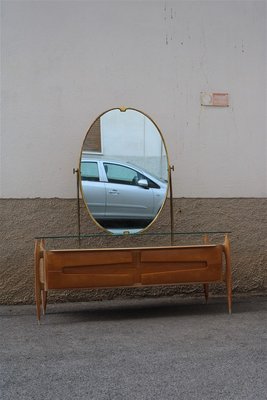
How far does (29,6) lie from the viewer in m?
4.93

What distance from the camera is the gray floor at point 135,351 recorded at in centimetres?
298

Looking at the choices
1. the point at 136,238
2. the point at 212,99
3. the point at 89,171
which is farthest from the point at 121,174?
the point at 212,99

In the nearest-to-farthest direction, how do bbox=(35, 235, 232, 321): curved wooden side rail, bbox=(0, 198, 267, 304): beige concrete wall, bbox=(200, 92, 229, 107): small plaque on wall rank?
bbox=(35, 235, 232, 321): curved wooden side rail, bbox=(0, 198, 267, 304): beige concrete wall, bbox=(200, 92, 229, 107): small plaque on wall

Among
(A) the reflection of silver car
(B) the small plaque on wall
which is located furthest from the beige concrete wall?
(B) the small plaque on wall

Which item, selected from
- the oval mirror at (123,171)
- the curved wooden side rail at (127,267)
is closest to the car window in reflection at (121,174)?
the oval mirror at (123,171)

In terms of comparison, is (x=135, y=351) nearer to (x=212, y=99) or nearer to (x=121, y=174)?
(x=121, y=174)

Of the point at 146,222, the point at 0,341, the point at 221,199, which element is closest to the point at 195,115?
the point at 221,199

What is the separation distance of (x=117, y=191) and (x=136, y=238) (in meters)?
0.62

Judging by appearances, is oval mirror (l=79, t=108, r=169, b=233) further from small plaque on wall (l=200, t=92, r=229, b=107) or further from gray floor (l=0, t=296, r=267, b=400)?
gray floor (l=0, t=296, r=267, b=400)

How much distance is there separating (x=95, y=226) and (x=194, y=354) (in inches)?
71.1

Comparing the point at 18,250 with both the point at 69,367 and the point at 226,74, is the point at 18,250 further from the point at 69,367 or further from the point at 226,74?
the point at 226,74

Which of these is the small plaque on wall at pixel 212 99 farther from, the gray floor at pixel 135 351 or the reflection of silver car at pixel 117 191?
the gray floor at pixel 135 351

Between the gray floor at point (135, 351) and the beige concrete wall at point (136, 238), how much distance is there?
0.16 m

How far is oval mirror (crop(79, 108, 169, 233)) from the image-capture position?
4.65 metres
